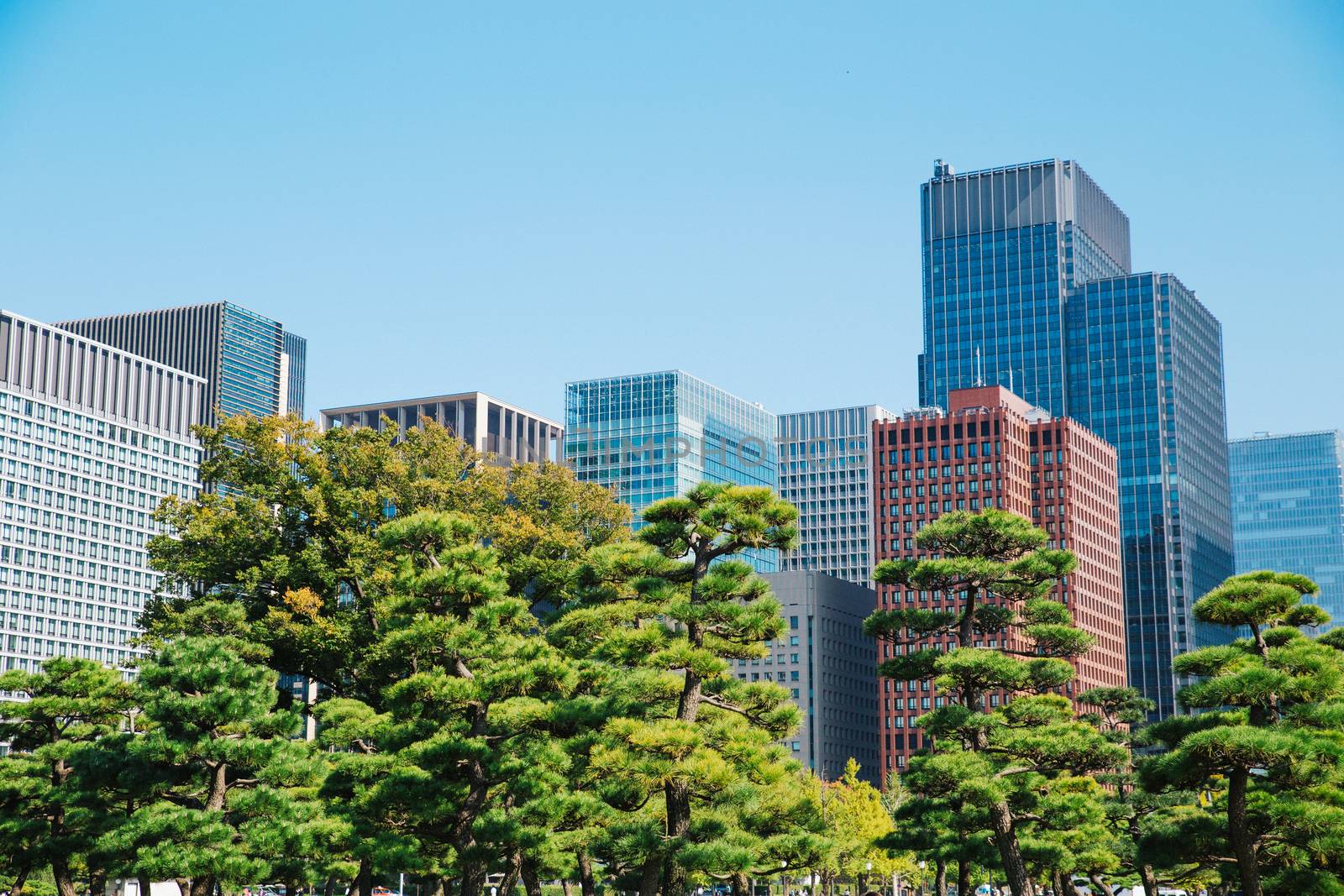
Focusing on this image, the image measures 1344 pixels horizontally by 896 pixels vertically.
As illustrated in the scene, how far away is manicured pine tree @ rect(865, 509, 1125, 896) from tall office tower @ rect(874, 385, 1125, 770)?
129195 millimetres

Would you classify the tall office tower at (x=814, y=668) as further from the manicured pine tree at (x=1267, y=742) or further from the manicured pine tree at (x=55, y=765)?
the manicured pine tree at (x=1267, y=742)

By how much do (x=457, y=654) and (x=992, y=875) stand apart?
49.3m

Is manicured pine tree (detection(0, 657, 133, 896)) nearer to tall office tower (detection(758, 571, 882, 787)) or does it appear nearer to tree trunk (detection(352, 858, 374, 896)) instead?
tree trunk (detection(352, 858, 374, 896))

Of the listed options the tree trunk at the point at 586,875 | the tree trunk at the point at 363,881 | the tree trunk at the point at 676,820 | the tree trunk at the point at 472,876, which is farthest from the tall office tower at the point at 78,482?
the tree trunk at the point at 676,820

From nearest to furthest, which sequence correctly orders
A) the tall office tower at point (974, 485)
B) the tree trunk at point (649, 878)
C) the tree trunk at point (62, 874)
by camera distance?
the tree trunk at point (649, 878) → the tree trunk at point (62, 874) → the tall office tower at point (974, 485)

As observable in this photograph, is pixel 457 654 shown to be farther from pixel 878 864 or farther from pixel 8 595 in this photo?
pixel 8 595

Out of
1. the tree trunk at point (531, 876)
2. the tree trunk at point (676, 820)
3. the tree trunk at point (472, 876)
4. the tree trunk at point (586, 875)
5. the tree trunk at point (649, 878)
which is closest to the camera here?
the tree trunk at point (676, 820)

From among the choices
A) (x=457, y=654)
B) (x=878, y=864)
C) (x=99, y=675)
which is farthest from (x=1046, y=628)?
(x=878, y=864)

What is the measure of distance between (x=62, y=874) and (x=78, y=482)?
136685mm

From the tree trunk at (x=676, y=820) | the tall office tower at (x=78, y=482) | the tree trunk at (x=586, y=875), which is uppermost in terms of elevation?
the tall office tower at (x=78, y=482)

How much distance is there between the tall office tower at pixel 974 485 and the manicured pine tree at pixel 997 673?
12919 cm

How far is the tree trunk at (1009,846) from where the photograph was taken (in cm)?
4119

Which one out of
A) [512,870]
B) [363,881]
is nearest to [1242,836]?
[512,870]

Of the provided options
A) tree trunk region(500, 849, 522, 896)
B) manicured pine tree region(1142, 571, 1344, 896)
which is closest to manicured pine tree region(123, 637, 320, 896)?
tree trunk region(500, 849, 522, 896)
